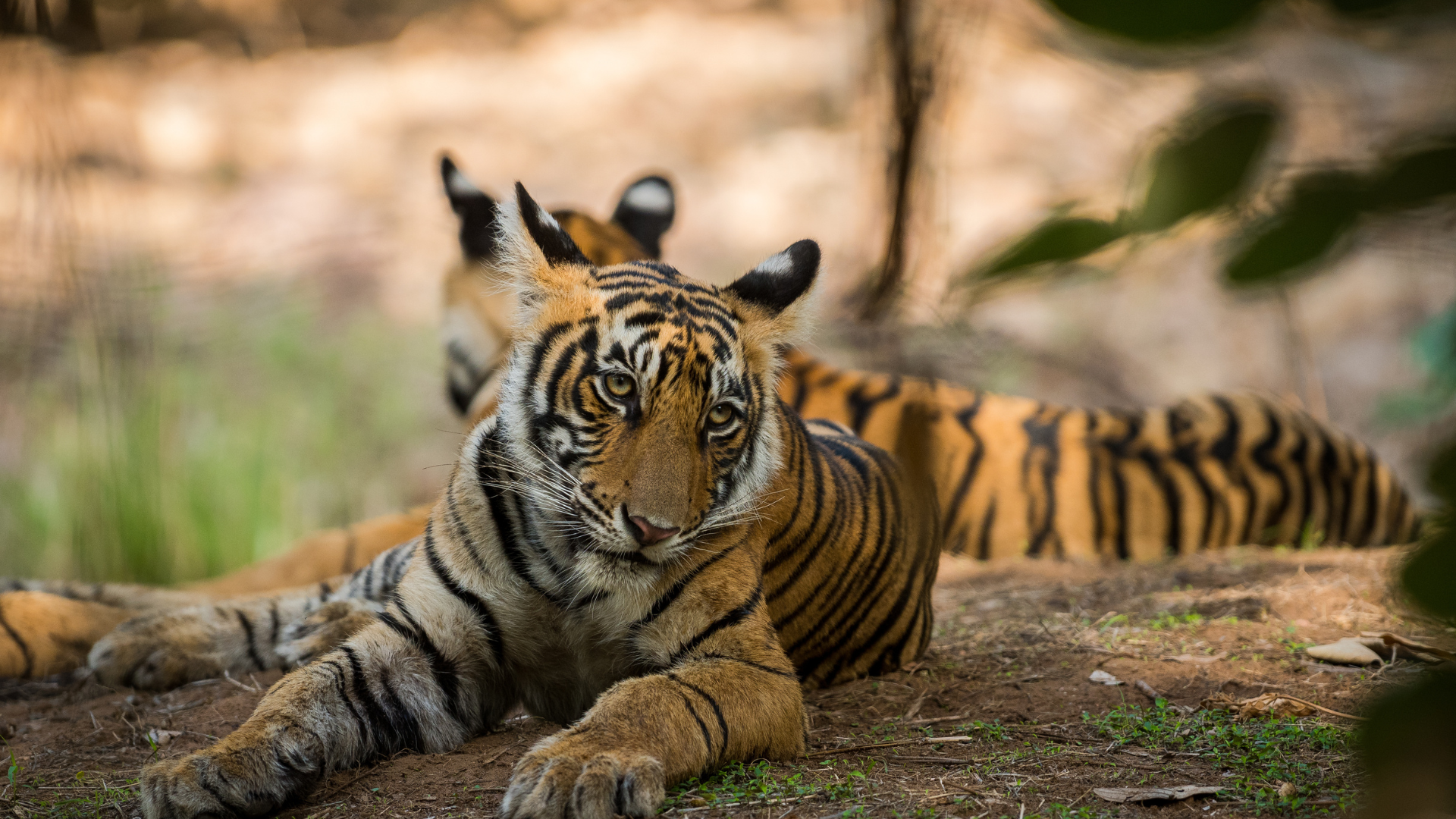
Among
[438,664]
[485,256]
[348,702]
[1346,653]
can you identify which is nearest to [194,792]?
[348,702]

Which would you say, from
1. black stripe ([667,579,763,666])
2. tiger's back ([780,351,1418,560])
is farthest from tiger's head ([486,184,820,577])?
tiger's back ([780,351,1418,560])

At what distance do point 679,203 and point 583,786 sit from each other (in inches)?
340

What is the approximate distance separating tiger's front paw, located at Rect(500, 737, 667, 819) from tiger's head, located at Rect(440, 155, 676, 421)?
253cm

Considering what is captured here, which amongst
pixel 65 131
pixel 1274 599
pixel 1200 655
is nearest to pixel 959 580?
pixel 1274 599

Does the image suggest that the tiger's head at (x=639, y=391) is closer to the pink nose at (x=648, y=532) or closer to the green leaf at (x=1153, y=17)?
the pink nose at (x=648, y=532)

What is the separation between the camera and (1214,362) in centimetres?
934

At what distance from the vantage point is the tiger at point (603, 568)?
7.45 ft

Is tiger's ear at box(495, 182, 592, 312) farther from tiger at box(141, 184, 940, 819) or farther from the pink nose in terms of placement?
the pink nose

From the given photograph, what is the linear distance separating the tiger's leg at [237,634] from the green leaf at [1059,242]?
117 inches

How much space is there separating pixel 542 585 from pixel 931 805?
3.35 ft

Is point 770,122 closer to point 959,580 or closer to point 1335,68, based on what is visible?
point 959,580

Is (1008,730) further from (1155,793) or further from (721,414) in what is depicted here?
(721,414)

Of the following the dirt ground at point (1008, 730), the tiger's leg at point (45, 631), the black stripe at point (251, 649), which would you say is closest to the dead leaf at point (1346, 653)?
→ the dirt ground at point (1008, 730)

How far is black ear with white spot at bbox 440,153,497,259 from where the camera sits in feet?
14.9
